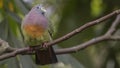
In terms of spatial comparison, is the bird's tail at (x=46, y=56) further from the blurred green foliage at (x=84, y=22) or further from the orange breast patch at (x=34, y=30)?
the blurred green foliage at (x=84, y=22)

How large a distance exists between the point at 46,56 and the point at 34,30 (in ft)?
Answer: 0.52

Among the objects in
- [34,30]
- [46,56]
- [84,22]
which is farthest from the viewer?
[84,22]

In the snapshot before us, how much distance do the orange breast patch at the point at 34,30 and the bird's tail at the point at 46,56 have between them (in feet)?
0.33

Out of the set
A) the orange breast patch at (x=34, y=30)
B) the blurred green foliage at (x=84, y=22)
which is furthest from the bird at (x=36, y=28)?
the blurred green foliage at (x=84, y=22)

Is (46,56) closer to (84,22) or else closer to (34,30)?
(34,30)

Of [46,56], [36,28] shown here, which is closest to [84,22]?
[46,56]

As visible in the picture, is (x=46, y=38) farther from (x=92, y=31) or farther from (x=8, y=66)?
(x=92, y=31)

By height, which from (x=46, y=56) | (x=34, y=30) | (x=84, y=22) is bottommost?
(x=84, y=22)

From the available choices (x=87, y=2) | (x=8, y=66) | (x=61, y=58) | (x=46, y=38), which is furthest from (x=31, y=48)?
(x=87, y=2)

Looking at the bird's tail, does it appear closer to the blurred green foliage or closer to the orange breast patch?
the orange breast patch

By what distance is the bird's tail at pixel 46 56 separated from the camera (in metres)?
1.42

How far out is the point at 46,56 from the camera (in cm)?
144

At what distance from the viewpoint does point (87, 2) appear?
8.55 ft

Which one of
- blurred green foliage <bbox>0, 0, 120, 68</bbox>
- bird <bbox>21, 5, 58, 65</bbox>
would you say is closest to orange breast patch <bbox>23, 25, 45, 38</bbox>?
bird <bbox>21, 5, 58, 65</bbox>
